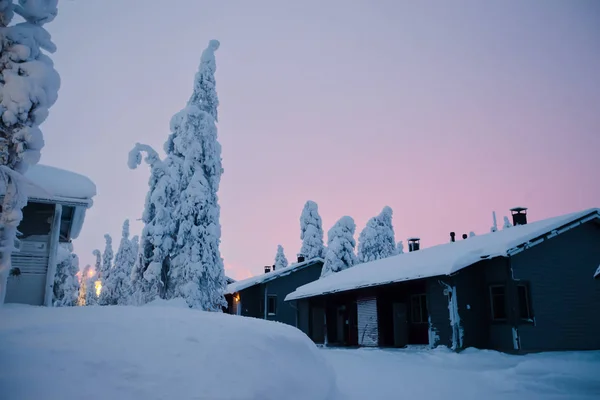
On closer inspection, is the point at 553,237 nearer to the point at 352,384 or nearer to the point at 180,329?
the point at 352,384

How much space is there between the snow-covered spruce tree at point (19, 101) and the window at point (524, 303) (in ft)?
54.7

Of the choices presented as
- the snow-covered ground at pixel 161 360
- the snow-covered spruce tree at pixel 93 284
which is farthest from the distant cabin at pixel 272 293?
the snow-covered spruce tree at pixel 93 284

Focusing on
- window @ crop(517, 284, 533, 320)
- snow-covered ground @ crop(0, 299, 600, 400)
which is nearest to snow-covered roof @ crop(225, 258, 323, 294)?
window @ crop(517, 284, 533, 320)

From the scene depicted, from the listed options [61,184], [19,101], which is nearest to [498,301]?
[61,184]

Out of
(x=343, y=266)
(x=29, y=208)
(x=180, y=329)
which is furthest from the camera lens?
(x=343, y=266)

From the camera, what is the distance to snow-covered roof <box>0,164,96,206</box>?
1177cm

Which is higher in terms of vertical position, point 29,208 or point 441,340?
point 29,208

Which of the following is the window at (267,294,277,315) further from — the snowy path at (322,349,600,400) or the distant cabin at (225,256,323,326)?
the snowy path at (322,349,600,400)

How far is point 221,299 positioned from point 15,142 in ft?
47.8

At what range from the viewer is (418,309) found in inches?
798

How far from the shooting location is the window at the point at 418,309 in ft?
65.4

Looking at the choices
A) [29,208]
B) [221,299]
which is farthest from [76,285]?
[29,208]

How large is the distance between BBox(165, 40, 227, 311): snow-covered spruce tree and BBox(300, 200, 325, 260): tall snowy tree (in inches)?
963

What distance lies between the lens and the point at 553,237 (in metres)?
17.5
